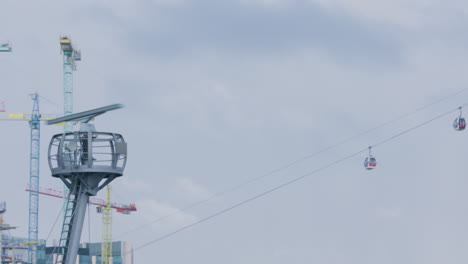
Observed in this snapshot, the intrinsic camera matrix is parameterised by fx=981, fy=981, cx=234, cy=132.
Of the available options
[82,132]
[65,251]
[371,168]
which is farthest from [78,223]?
[371,168]

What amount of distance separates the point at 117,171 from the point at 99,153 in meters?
2.04

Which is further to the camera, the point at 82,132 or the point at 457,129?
the point at 457,129

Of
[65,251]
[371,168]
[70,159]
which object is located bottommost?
[65,251]

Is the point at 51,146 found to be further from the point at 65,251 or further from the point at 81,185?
the point at 65,251

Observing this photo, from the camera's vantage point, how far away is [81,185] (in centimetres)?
8019

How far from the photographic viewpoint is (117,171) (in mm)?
79000

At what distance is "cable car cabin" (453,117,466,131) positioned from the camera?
94938 millimetres

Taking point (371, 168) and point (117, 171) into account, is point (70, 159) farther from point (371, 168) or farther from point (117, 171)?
point (371, 168)

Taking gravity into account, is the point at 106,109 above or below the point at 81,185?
above

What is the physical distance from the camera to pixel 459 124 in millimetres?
95250

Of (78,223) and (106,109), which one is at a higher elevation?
(106,109)

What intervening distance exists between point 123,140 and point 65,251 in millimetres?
10948

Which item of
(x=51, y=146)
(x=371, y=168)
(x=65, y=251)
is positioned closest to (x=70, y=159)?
(x=51, y=146)

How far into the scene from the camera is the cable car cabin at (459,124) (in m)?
94.9
